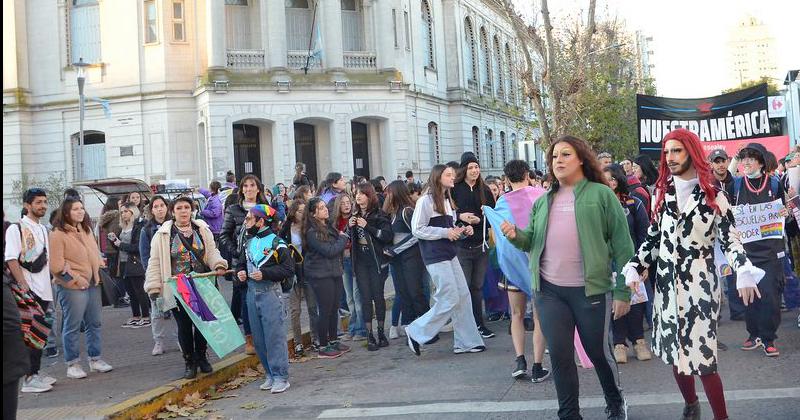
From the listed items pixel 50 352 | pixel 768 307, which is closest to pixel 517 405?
pixel 768 307

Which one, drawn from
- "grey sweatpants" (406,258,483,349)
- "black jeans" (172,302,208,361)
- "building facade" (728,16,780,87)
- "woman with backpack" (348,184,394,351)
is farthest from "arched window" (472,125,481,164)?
"building facade" (728,16,780,87)

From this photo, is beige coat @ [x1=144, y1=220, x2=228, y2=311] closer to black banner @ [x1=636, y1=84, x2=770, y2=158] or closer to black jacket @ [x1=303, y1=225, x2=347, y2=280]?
black jacket @ [x1=303, y1=225, x2=347, y2=280]

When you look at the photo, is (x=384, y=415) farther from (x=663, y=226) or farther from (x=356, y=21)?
(x=356, y=21)

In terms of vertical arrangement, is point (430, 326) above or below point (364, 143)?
below

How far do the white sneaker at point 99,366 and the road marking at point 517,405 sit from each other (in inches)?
124

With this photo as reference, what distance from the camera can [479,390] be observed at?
7.32 m

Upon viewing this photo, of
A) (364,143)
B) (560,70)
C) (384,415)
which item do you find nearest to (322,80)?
(364,143)

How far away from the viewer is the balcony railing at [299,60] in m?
31.1

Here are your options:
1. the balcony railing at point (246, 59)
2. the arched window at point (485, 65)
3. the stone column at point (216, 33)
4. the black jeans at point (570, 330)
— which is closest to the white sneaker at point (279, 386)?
the black jeans at point (570, 330)

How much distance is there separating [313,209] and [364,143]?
24411 mm

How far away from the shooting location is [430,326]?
878 centimetres

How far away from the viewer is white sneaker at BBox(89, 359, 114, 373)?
8930 millimetres

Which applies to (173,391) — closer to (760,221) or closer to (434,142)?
(760,221)

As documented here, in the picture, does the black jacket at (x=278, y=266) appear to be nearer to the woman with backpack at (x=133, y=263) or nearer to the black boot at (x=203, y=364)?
the black boot at (x=203, y=364)
